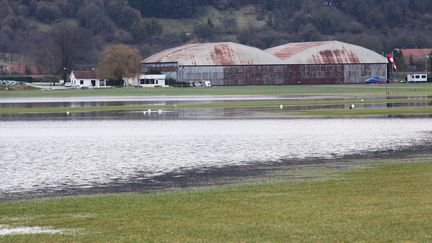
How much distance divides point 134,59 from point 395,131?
459 feet

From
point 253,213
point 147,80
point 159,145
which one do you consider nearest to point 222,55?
point 147,80

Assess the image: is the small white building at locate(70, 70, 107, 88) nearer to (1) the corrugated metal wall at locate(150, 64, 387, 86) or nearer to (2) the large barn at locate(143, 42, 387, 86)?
(2) the large barn at locate(143, 42, 387, 86)

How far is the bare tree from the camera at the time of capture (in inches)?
7372

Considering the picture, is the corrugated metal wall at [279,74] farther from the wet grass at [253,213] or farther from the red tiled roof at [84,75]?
the wet grass at [253,213]

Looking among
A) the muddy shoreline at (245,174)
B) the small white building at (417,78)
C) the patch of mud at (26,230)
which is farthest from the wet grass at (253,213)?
the small white building at (417,78)

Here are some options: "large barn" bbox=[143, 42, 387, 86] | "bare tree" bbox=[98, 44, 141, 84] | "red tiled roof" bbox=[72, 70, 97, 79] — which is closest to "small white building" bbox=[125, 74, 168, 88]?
"bare tree" bbox=[98, 44, 141, 84]

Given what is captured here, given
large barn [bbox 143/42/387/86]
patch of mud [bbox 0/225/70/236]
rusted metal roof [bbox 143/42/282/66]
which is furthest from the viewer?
rusted metal roof [bbox 143/42/282/66]

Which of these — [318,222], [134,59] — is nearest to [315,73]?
[134,59]

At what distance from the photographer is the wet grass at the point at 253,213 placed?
720 inches

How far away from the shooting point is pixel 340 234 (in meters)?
18.0

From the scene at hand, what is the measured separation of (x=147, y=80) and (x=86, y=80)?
1376cm

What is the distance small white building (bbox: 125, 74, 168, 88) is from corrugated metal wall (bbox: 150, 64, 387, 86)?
5820 mm

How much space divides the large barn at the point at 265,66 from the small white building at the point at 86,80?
13034 millimetres

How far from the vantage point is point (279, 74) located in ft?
644
